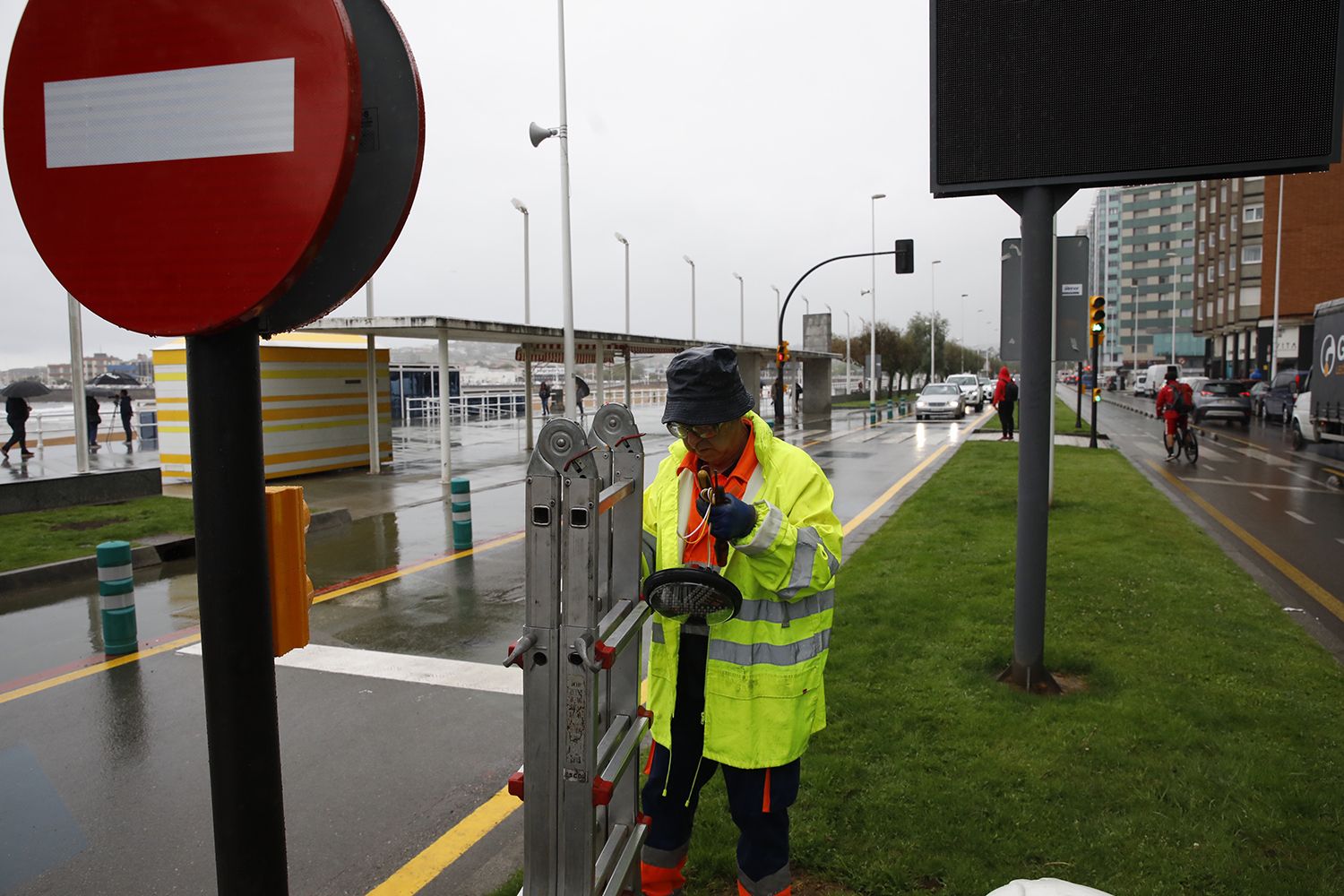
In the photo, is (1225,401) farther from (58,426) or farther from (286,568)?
(58,426)

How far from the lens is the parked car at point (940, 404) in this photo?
112ft

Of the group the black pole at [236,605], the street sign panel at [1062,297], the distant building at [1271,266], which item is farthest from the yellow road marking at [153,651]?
the distant building at [1271,266]

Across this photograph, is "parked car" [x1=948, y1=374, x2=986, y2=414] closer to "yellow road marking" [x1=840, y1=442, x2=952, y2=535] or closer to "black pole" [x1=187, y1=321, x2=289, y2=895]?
"yellow road marking" [x1=840, y1=442, x2=952, y2=535]

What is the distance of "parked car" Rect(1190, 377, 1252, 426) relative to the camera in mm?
29531

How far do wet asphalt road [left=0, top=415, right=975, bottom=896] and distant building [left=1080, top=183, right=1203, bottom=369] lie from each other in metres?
119

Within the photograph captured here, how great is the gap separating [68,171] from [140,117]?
16 cm

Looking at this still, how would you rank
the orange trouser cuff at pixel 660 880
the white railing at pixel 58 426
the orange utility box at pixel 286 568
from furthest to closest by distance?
the white railing at pixel 58 426, the orange trouser cuff at pixel 660 880, the orange utility box at pixel 286 568

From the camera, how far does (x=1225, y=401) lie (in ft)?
98.1

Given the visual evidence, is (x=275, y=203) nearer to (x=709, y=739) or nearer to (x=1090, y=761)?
(x=709, y=739)

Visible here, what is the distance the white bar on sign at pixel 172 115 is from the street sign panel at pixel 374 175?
0.61ft

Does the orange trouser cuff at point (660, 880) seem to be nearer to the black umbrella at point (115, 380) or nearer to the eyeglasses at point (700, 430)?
the eyeglasses at point (700, 430)

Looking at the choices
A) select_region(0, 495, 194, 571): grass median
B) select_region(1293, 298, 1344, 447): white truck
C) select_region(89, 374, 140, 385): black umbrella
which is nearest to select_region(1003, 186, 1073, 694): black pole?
select_region(0, 495, 194, 571): grass median

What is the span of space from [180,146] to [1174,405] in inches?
762

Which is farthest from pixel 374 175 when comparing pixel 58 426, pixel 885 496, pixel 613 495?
pixel 58 426
